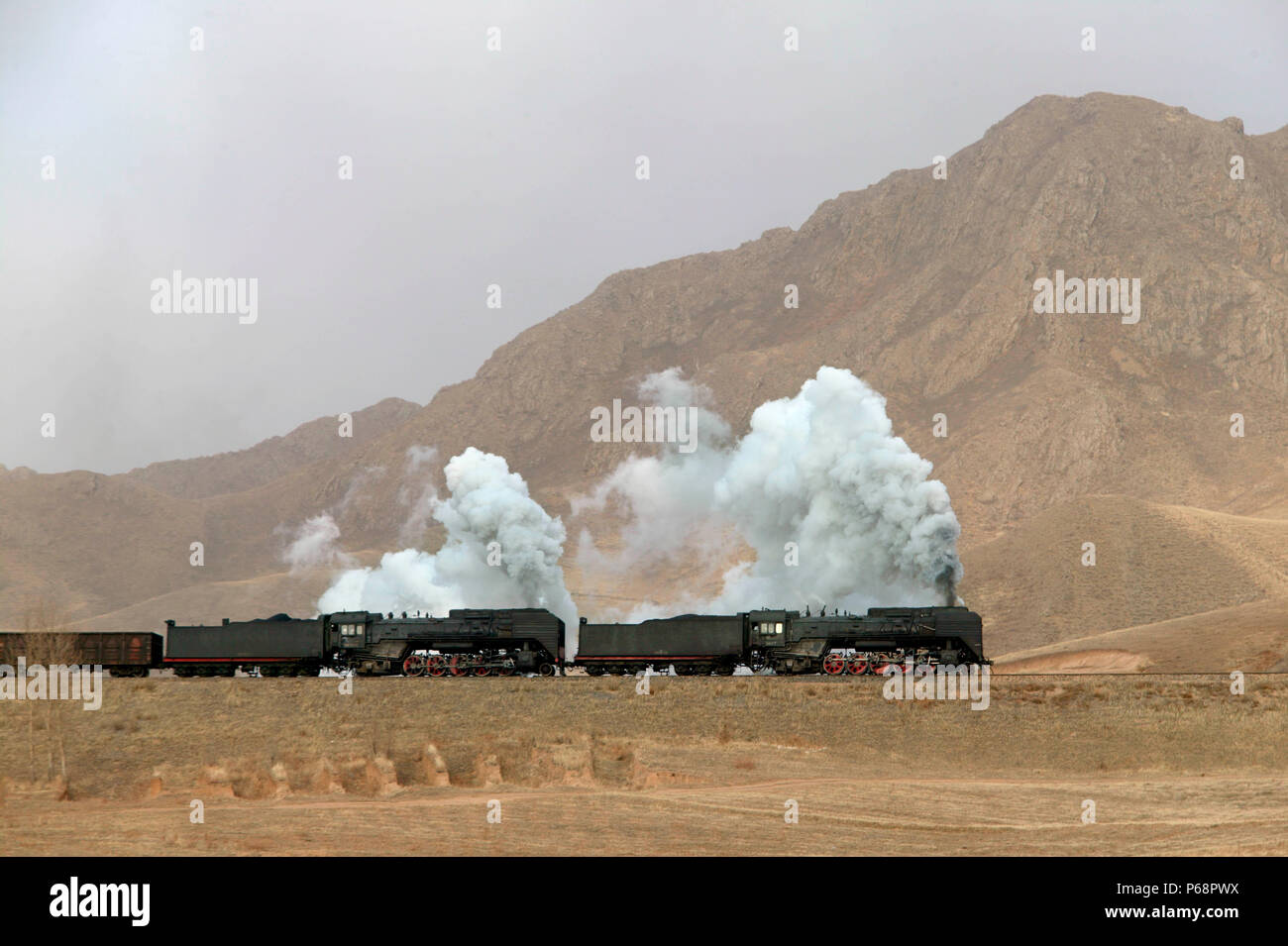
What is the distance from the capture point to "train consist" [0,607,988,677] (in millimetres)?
51219

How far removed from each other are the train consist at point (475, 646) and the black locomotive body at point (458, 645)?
0.04 metres

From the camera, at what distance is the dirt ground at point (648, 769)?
90.0 ft

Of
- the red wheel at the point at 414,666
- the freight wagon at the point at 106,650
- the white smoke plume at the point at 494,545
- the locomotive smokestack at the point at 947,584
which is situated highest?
the white smoke plume at the point at 494,545

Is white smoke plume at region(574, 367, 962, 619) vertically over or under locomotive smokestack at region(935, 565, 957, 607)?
over

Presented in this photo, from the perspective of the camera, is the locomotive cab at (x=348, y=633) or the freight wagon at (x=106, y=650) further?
the locomotive cab at (x=348, y=633)

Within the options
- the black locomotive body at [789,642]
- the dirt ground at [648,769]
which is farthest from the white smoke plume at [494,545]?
the dirt ground at [648,769]

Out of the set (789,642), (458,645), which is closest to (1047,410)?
(789,642)

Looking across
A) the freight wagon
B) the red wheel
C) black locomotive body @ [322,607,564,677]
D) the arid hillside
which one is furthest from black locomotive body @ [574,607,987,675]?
the arid hillside

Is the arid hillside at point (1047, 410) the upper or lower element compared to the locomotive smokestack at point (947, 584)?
upper

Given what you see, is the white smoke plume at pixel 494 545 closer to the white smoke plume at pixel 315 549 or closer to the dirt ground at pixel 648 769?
the dirt ground at pixel 648 769

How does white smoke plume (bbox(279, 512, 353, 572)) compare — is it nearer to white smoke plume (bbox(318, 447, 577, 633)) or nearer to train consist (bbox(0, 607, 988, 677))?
white smoke plume (bbox(318, 447, 577, 633))

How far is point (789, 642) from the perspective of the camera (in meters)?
51.5

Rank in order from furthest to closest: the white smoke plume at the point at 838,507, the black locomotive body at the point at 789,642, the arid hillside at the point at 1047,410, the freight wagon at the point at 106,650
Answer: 1. the arid hillside at the point at 1047,410
2. the white smoke plume at the point at 838,507
3. the freight wagon at the point at 106,650
4. the black locomotive body at the point at 789,642

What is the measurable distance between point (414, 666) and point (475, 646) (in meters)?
2.57
